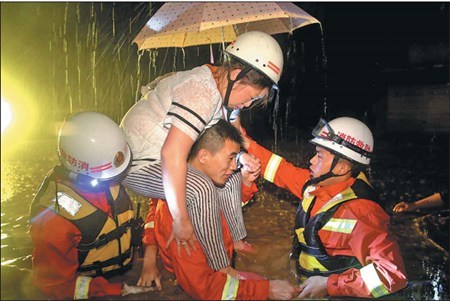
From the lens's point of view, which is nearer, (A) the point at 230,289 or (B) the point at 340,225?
(A) the point at 230,289

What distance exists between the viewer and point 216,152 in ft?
11.3

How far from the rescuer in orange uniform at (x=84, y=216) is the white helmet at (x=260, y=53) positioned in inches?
49.8

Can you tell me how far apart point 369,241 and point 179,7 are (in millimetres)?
3234

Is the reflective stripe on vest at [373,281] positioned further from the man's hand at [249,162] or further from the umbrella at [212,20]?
the umbrella at [212,20]

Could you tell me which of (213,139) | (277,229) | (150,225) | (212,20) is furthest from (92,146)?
(277,229)

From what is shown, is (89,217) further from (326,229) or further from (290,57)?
(290,57)

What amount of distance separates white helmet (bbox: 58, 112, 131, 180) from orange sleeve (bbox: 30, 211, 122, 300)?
0.45 metres

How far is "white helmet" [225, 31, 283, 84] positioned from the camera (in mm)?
3262

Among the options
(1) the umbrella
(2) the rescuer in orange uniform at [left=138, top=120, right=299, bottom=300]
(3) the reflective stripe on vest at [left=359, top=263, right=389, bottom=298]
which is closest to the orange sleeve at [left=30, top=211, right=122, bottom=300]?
(2) the rescuer in orange uniform at [left=138, top=120, right=299, bottom=300]

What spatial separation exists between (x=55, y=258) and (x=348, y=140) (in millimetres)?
2756

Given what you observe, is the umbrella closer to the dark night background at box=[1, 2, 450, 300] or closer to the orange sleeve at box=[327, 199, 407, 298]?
the orange sleeve at box=[327, 199, 407, 298]

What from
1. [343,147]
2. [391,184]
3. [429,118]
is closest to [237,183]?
[343,147]

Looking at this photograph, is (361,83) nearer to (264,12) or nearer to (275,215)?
(275,215)

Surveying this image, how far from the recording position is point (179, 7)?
14.4 ft
